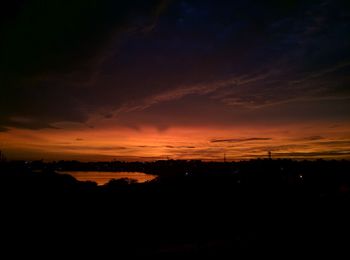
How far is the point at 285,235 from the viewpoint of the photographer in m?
11.4

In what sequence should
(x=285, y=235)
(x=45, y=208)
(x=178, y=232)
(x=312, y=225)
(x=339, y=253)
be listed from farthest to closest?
1. (x=45, y=208)
2. (x=178, y=232)
3. (x=312, y=225)
4. (x=285, y=235)
5. (x=339, y=253)

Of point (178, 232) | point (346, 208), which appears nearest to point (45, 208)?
point (178, 232)

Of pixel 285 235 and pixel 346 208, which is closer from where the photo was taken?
pixel 285 235

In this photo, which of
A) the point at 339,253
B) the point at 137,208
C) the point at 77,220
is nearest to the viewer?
the point at 339,253

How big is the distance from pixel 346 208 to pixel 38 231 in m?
19.4

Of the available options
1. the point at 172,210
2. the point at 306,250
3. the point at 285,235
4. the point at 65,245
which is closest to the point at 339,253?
the point at 306,250

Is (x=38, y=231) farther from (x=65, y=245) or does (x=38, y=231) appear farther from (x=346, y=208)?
(x=346, y=208)

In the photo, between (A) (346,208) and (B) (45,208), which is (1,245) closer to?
(B) (45,208)

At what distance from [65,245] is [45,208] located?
8.09 meters

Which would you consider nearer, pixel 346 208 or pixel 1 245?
pixel 1 245

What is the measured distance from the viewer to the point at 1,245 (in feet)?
38.7

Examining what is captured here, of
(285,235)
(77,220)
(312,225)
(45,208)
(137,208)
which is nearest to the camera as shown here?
(285,235)

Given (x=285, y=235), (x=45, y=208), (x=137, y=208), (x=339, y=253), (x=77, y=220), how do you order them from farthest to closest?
(x=137, y=208) < (x=45, y=208) < (x=77, y=220) < (x=285, y=235) < (x=339, y=253)

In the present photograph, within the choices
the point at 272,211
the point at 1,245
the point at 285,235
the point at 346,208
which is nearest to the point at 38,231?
the point at 1,245
